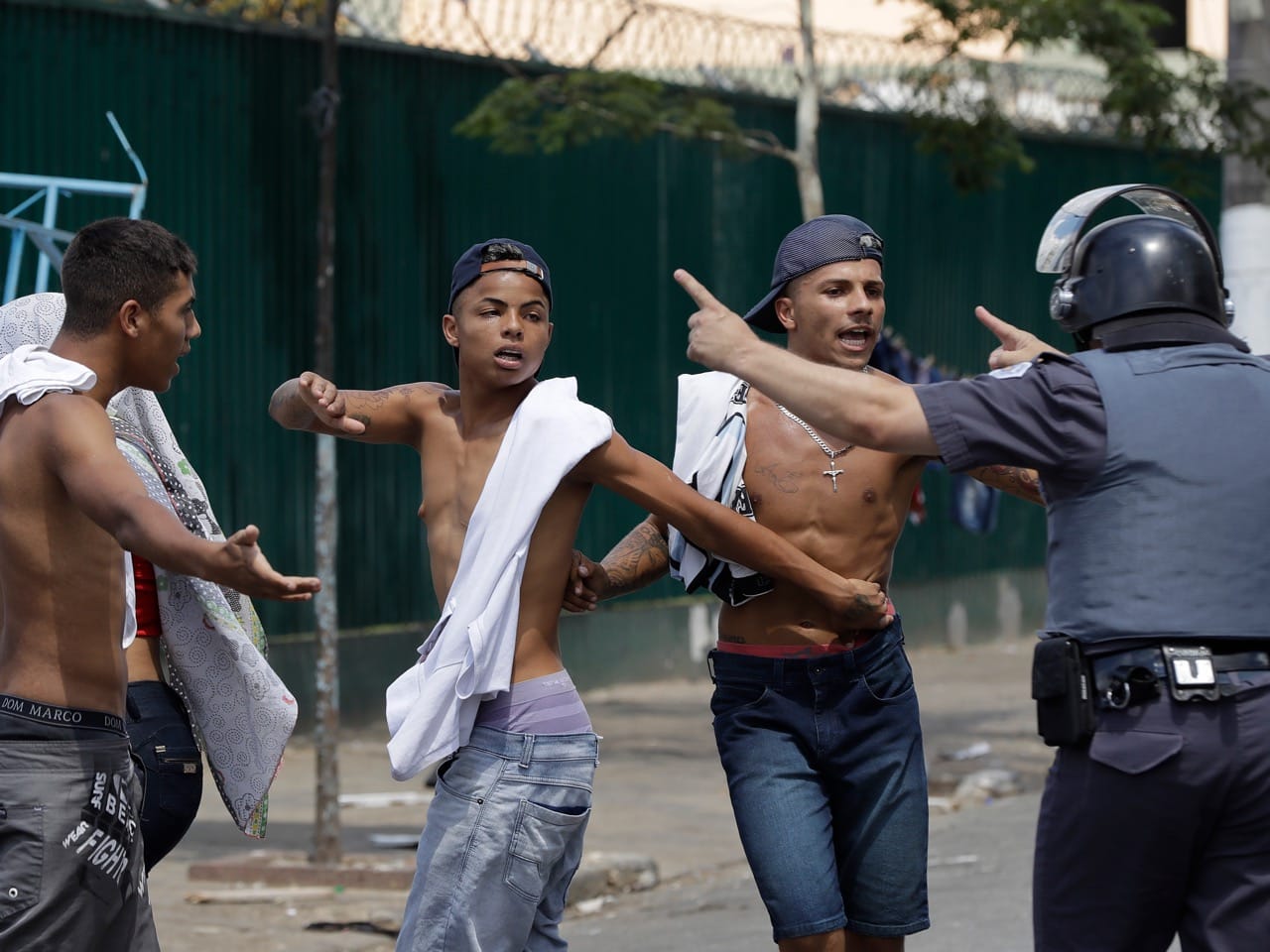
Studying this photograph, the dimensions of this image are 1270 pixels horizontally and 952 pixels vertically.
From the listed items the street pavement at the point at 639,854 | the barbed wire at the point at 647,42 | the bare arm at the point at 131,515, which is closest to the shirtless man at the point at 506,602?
the bare arm at the point at 131,515

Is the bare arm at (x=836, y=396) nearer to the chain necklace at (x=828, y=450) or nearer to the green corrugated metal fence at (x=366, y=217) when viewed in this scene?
the chain necklace at (x=828, y=450)

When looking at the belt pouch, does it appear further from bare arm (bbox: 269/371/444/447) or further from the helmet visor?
bare arm (bbox: 269/371/444/447)

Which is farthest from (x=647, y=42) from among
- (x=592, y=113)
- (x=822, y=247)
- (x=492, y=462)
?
(x=492, y=462)

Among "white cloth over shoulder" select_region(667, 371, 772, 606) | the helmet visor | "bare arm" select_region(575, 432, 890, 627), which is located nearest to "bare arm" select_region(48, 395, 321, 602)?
"bare arm" select_region(575, 432, 890, 627)

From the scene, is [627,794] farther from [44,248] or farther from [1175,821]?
[1175,821]

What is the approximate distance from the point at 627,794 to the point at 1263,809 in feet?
20.0

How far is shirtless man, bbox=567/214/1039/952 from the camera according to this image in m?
4.62

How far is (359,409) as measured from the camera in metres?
4.70

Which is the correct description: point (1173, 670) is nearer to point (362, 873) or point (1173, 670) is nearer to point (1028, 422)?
point (1028, 422)

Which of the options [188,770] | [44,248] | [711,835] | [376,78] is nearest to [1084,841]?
[188,770]

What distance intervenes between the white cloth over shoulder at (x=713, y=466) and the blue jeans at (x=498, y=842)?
0.63m

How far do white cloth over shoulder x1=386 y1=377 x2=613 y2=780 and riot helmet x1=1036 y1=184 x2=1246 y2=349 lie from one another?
1066 millimetres

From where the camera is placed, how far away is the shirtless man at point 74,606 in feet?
12.4

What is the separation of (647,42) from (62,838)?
9094mm
